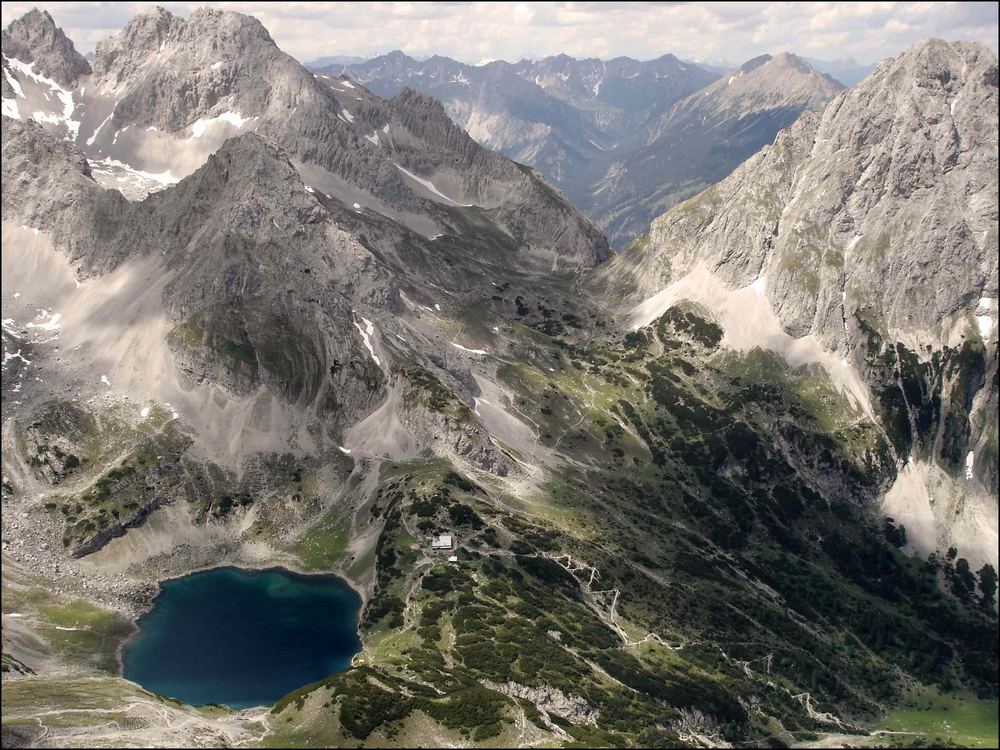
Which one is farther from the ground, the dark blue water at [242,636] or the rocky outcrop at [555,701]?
the rocky outcrop at [555,701]

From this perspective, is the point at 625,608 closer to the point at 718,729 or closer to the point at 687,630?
the point at 687,630

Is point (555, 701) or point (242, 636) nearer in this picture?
point (555, 701)

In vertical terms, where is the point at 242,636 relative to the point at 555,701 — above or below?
below

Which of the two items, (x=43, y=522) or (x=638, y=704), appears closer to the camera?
(x=638, y=704)

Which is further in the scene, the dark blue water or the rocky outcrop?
the dark blue water

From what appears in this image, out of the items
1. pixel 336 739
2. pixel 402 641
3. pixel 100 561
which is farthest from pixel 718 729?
pixel 100 561

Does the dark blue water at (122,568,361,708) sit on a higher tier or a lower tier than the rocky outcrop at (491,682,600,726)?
lower

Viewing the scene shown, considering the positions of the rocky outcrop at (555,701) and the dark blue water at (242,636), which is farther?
the dark blue water at (242,636)

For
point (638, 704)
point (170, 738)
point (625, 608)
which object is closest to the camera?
point (170, 738)
